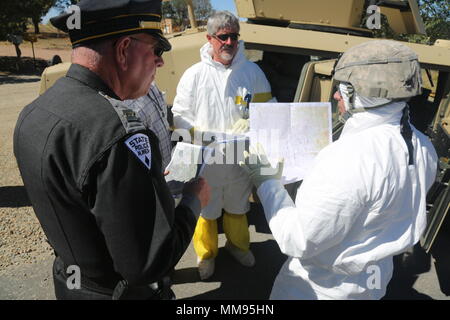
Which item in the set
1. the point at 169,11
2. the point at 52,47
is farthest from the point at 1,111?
→ the point at 52,47

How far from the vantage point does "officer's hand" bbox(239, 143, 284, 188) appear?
6.24 ft

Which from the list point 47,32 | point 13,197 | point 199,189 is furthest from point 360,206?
point 47,32

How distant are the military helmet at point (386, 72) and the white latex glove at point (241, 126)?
1593 millimetres

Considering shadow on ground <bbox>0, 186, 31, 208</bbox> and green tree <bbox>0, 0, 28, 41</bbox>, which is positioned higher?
green tree <bbox>0, 0, 28, 41</bbox>

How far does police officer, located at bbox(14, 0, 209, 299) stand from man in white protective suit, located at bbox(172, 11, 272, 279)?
175 centimetres

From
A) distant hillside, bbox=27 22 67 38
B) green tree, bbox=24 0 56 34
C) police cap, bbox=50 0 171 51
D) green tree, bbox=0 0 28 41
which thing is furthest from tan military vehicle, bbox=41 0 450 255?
distant hillside, bbox=27 22 67 38

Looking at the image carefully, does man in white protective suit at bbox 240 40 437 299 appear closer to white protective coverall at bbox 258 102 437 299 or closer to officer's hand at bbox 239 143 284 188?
white protective coverall at bbox 258 102 437 299

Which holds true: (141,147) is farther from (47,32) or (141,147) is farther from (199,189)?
(47,32)

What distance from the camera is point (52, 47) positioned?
31.6 metres

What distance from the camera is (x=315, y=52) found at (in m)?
3.41

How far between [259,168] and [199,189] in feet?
1.76

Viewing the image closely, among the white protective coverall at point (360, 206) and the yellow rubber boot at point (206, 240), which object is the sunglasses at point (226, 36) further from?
the white protective coverall at point (360, 206)

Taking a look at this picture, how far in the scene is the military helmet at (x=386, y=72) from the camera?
1.40 m

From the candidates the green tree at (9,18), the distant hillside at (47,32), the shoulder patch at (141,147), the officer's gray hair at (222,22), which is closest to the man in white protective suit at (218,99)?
the officer's gray hair at (222,22)
